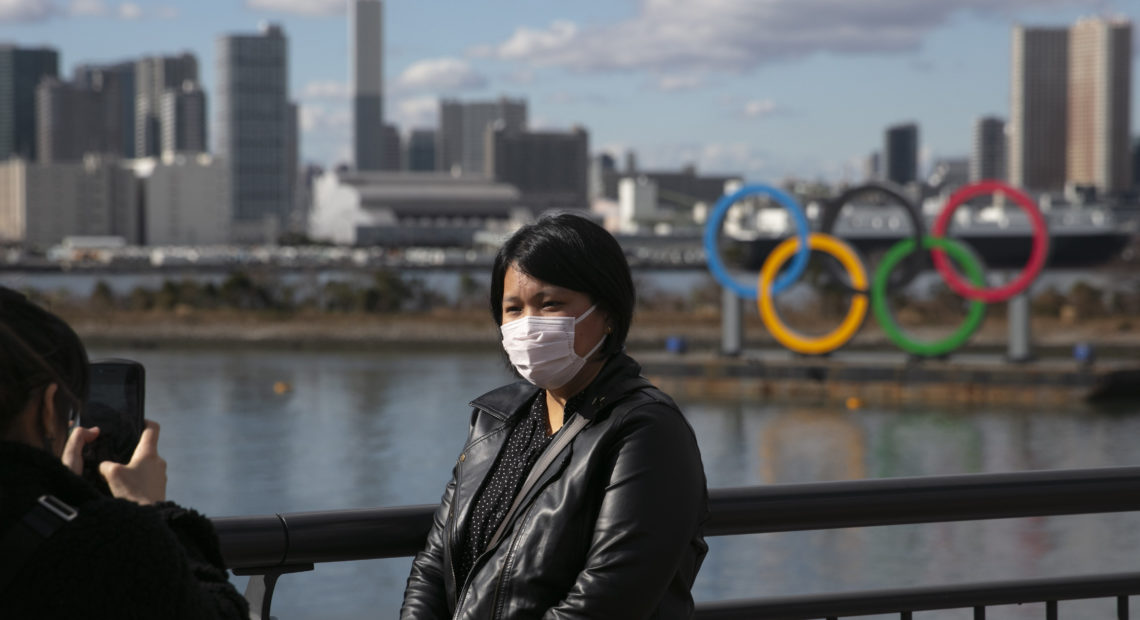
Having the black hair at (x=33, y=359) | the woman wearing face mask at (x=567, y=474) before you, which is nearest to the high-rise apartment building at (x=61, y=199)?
the woman wearing face mask at (x=567, y=474)

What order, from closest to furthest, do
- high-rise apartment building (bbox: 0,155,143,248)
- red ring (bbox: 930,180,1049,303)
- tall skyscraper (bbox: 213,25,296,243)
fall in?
1. red ring (bbox: 930,180,1049,303)
2. high-rise apartment building (bbox: 0,155,143,248)
3. tall skyscraper (bbox: 213,25,296,243)

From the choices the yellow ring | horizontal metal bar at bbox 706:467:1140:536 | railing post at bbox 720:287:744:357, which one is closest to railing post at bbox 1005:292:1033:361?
the yellow ring

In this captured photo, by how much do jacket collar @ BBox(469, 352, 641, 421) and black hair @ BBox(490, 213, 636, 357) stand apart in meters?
0.08

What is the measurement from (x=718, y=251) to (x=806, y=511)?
3118 cm

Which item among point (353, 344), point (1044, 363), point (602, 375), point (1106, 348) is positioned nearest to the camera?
point (602, 375)

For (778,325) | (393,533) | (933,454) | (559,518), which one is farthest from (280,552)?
(778,325)

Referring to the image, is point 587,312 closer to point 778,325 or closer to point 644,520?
point 644,520

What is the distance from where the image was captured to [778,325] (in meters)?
32.3

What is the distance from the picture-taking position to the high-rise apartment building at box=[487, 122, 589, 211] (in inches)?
6969

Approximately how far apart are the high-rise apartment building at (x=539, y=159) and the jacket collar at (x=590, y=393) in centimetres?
17348

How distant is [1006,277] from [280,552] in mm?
31077

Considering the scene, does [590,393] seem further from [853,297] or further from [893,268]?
[893,268]

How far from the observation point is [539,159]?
18088cm

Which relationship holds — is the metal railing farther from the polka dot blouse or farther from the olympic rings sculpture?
the olympic rings sculpture
